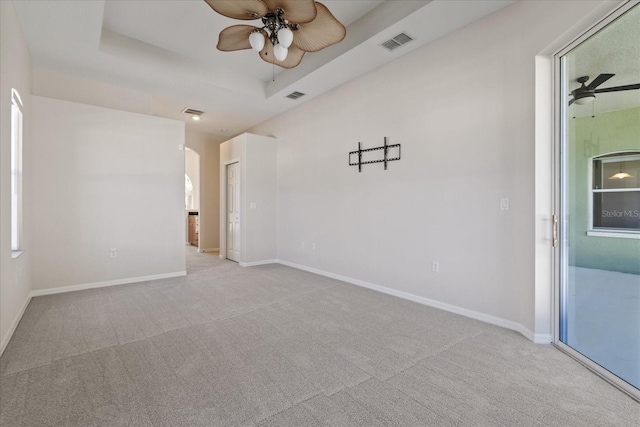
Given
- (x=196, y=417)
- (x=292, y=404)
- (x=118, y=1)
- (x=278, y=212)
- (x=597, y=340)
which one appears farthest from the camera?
(x=278, y=212)

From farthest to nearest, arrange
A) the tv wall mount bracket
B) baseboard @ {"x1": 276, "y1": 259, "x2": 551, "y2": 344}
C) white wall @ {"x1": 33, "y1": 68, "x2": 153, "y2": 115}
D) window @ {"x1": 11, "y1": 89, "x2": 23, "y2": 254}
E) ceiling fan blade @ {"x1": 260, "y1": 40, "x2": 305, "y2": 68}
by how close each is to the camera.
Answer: white wall @ {"x1": 33, "y1": 68, "x2": 153, "y2": 115} < the tv wall mount bracket < window @ {"x1": 11, "y1": 89, "x2": 23, "y2": 254} < ceiling fan blade @ {"x1": 260, "y1": 40, "x2": 305, "y2": 68} < baseboard @ {"x1": 276, "y1": 259, "x2": 551, "y2": 344}

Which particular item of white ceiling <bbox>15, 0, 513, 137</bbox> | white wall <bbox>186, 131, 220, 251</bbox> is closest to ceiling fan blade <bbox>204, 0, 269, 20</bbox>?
white ceiling <bbox>15, 0, 513, 137</bbox>

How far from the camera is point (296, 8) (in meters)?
2.21

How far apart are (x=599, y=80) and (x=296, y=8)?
93.9 inches

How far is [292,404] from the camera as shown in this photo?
1.75 m

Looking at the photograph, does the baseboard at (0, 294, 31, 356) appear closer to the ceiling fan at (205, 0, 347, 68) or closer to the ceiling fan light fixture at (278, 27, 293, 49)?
the ceiling fan at (205, 0, 347, 68)

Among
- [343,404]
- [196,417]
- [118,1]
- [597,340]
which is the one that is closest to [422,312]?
[597,340]

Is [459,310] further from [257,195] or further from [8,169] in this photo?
[8,169]

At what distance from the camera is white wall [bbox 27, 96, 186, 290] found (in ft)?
13.1

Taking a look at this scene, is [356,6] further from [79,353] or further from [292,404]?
[79,353]

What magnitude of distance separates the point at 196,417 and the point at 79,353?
56.7 inches

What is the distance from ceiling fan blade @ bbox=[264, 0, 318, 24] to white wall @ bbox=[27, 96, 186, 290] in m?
3.48

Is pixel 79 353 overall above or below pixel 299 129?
below

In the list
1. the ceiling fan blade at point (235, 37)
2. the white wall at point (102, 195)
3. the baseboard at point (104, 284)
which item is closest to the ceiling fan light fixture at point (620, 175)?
the ceiling fan blade at point (235, 37)
